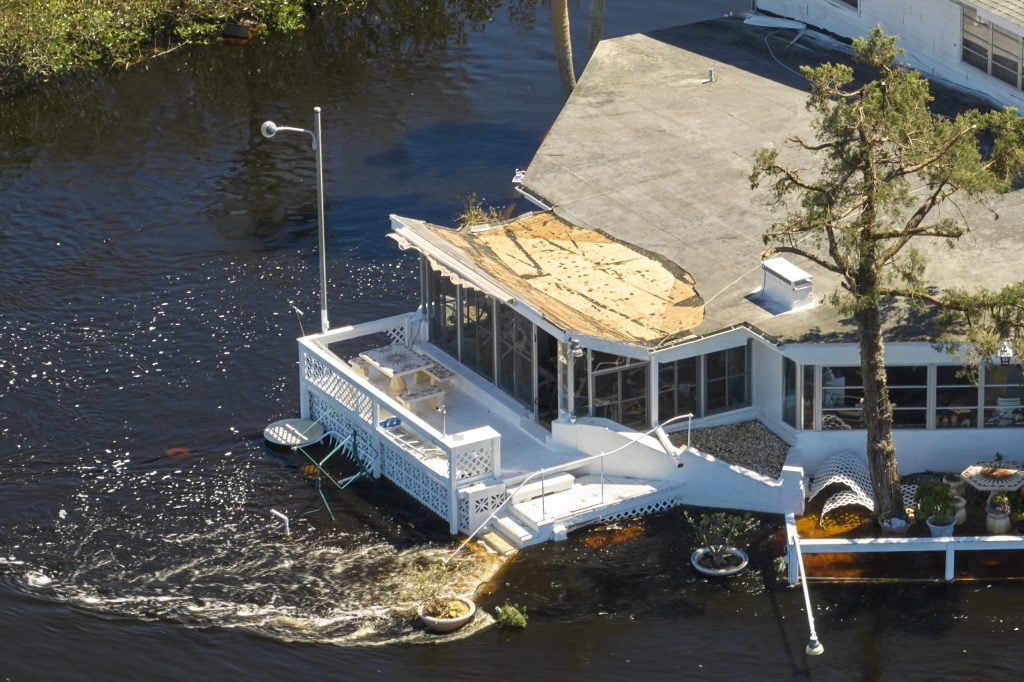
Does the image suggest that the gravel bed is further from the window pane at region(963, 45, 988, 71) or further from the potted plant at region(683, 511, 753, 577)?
the window pane at region(963, 45, 988, 71)

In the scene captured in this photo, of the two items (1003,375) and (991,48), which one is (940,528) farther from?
(991,48)

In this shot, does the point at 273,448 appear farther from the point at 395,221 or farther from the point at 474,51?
the point at 474,51

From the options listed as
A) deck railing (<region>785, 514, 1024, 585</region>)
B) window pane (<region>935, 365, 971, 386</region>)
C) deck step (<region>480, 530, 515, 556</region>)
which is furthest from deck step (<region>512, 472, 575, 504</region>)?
window pane (<region>935, 365, 971, 386</region>)

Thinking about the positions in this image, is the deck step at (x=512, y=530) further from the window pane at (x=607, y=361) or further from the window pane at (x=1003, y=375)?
the window pane at (x=1003, y=375)

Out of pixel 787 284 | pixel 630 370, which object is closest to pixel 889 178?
pixel 787 284

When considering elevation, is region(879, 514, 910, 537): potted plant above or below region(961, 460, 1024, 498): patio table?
below
